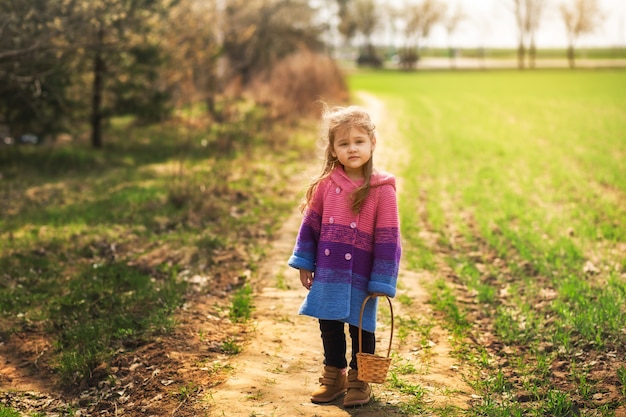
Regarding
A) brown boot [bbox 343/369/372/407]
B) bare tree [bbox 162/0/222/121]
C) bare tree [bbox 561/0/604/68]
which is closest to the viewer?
brown boot [bbox 343/369/372/407]

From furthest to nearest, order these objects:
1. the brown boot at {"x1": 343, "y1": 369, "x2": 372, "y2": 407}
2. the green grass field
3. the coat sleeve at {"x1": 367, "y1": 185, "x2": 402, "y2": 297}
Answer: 1. the green grass field
2. the brown boot at {"x1": 343, "y1": 369, "x2": 372, "y2": 407}
3. the coat sleeve at {"x1": 367, "y1": 185, "x2": 402, "y2": 297}

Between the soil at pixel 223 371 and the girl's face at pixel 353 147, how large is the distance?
5.02 ft

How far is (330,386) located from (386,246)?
3.23 ft

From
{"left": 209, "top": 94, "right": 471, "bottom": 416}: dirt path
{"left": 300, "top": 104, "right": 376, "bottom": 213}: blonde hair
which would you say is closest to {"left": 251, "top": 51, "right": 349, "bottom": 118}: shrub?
{"left": 209, "top": 94, "right": 471, "bottom": 416}: dirt path

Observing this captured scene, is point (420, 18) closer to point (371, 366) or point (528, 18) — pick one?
point (528, 18)

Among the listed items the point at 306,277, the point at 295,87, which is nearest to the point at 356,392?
the point at 306,277

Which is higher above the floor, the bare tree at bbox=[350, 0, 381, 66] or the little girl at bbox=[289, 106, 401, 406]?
the bare tree at bbox=[350, 0, 381, 66]

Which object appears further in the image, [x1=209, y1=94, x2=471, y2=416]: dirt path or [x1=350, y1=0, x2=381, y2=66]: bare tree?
[x1=350, y1=0, x2=381, y2=66]: bare tree

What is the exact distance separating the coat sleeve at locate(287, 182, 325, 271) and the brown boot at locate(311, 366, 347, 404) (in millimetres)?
686

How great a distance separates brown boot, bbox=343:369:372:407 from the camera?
4672 mm

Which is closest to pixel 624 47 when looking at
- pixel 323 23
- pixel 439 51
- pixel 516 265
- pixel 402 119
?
pixel 439 51

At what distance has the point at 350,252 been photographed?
15.1 ft

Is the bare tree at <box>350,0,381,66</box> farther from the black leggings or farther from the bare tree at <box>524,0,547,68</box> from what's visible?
the black leggings

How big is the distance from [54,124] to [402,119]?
1444 cm
